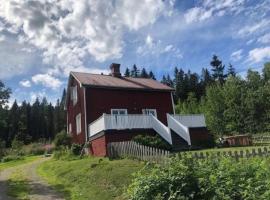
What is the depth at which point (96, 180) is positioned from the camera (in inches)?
587

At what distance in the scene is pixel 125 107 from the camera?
30109mm

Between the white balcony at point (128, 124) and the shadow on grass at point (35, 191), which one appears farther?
the white balcony at point (128, 124)

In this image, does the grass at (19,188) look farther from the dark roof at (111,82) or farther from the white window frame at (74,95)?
the white window frame at (74,95)

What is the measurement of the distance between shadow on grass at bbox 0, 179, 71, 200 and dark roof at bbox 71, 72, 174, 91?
41.3 feet

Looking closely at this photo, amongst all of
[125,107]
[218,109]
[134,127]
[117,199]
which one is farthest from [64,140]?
[218,109]

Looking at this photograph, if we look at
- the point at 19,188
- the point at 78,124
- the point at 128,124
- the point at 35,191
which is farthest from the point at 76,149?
the point at 35,191

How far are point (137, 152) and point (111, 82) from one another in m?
14.3

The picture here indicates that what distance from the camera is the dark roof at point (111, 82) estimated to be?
96.2 ft

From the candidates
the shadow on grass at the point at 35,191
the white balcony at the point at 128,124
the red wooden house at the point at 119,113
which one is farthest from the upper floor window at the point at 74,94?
the shadow on grass at the point at 35,191

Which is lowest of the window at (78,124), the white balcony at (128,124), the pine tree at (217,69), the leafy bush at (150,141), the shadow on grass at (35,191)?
the shadow on grass at (35,191)

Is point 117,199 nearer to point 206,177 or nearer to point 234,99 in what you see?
point 206,177

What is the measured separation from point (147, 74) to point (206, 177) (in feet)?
363

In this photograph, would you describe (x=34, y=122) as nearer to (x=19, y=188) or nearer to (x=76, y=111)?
(x=76, y=111)

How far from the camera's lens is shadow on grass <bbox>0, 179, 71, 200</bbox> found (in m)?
13.8
